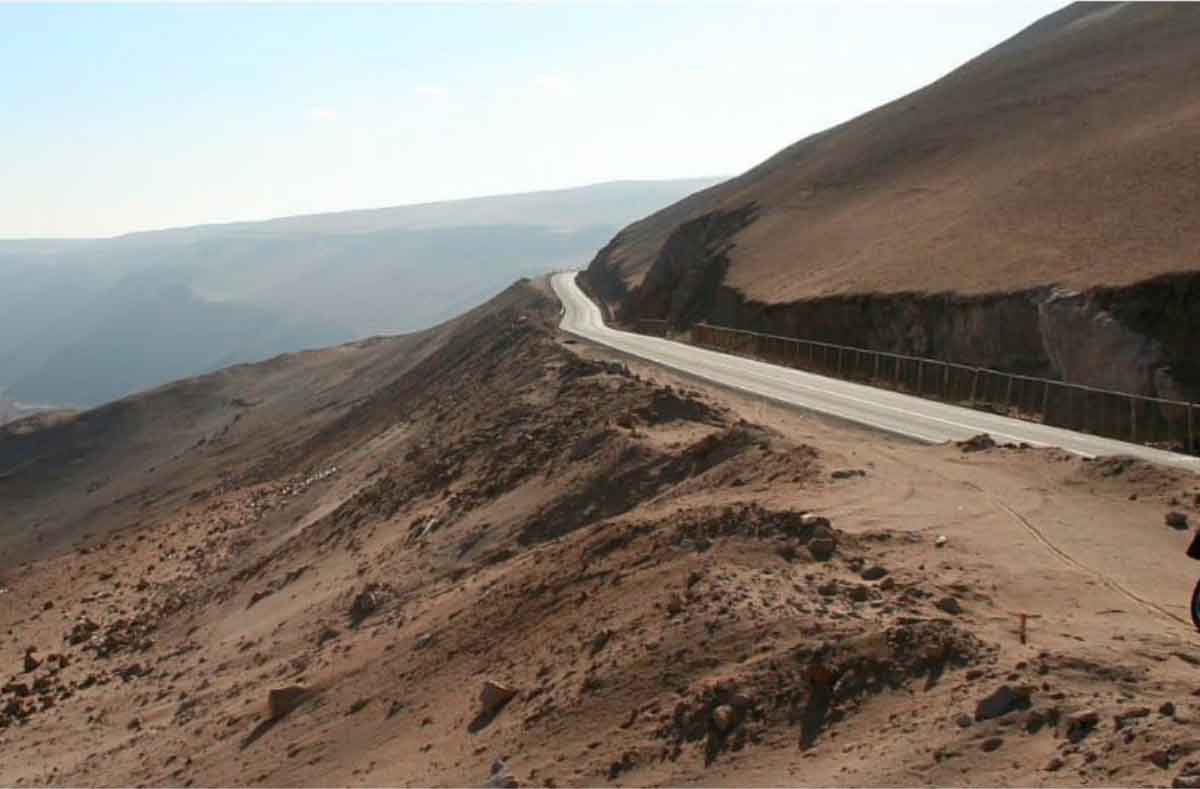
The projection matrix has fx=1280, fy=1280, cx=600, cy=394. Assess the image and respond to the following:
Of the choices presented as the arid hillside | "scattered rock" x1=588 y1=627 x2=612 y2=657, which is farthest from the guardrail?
"scattered rock" x1=588 y1=627 x2=612 y2=657

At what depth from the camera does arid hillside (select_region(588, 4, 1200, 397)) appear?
30.3 meters

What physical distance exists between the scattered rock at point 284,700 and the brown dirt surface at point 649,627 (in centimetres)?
5

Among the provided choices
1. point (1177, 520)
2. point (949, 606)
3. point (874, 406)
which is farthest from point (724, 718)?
point (874, 406)

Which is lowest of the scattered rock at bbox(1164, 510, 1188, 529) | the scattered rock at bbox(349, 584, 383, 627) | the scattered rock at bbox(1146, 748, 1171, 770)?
the scattered rock at bbox(349, 584, 383, 627)

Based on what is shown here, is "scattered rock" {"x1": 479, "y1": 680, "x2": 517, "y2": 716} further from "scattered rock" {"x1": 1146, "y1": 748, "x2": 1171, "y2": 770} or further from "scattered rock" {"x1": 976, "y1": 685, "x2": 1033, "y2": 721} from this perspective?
"scattered rock" {"x1": 1146, "y1": 748, "x2": 1171, "y2": 770}

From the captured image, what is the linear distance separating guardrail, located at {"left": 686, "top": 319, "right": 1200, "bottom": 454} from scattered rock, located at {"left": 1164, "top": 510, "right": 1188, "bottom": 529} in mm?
9542

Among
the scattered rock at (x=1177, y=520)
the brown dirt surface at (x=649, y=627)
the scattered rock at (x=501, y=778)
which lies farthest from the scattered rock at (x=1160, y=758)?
the scattered rock at (x=1177, y=520)

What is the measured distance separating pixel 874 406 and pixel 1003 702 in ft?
65.9

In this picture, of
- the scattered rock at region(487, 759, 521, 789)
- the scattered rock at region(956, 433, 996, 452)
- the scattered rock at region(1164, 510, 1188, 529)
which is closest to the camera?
the scattered rock at region(487, 759, 521, 789)

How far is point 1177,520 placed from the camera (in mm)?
13609

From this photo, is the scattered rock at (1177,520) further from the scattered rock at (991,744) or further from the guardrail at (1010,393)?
the guardrail at (1010,393)

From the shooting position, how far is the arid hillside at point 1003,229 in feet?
99.4

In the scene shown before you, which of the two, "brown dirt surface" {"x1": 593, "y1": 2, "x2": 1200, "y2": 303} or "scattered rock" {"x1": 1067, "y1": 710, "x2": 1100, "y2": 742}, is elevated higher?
"brown dirt surface" {"x1": 593, "y1": 2, "x2": 1200, "y2": 303}

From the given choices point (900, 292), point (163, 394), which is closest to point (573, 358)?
point (900, 292)
